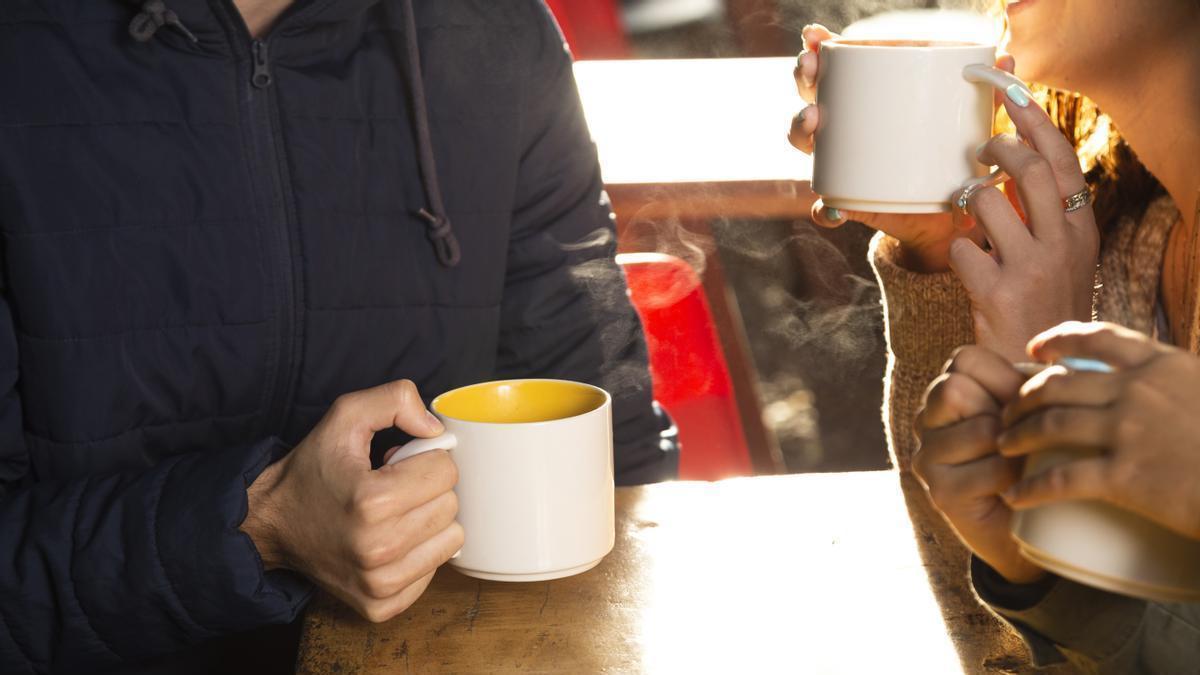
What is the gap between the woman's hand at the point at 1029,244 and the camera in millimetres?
1025

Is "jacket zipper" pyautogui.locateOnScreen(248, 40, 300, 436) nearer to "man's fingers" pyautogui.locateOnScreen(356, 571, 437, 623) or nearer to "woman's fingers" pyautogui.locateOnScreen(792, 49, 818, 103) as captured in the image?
"man's fingers" pyautogui.locateOnScreen(356, 571, 437, 623)

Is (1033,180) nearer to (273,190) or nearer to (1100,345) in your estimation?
(1100,345)

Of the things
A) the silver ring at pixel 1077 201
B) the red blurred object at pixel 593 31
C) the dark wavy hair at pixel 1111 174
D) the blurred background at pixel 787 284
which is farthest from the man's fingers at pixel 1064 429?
the red blurred object at pixel 593 31

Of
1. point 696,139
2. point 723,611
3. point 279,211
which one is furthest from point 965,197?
point 696,139

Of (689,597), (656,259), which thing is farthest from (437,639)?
(656,259)

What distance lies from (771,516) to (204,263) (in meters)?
0.59

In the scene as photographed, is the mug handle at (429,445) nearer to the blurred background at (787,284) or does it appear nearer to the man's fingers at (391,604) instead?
the man's fingers at (391,604)

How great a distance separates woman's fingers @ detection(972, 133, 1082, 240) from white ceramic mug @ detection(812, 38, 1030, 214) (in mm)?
29

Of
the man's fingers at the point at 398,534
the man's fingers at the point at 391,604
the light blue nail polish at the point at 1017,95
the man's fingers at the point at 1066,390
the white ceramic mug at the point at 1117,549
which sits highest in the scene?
the man's fingers at the point at 1066,390

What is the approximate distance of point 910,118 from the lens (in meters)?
1.04

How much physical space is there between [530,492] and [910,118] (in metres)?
0.48

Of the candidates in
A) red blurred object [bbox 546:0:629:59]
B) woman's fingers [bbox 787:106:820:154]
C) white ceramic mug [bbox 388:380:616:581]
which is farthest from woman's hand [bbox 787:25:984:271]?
red blurred object [bbox 546:0:629:59]

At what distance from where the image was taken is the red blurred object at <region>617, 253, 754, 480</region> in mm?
1681

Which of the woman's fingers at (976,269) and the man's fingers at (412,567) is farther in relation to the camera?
the woman's fingers at (976,269)
